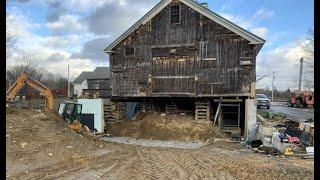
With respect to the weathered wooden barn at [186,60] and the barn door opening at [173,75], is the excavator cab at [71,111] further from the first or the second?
the barn door opening at [173,75]

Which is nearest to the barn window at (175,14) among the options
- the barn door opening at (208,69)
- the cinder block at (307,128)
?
the barn door opening at (208,69)

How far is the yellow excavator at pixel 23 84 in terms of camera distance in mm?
21828

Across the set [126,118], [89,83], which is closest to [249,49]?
[126,118]

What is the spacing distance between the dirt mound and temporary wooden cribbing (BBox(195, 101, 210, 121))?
0.47 meters

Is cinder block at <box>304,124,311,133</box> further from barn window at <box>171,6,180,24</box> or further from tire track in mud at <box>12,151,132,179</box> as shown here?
barn window at <box>171,6,180,24</box>

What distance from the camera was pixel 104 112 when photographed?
1101 inches

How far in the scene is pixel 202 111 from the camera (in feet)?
82.6

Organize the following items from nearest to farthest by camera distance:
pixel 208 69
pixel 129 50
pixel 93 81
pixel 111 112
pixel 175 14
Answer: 1. pixel 208 69
2. pixel 175 14
3. pixel 129 50
4. pixel 111 112
5. pixel 93 81

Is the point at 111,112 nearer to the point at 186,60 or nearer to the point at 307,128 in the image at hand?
the point at 186,60

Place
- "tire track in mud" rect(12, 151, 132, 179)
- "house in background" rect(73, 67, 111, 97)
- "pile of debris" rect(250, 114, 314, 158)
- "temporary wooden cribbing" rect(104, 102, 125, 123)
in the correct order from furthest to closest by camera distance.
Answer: "house in background" rect(73, 67, 111, 97), "temporary wooden cribbing" rect(104, 102, 125, 123), "pile of debris" rect(250, 114, 314, 158), "tire track in mud" rect(12, 151, 132, 179)

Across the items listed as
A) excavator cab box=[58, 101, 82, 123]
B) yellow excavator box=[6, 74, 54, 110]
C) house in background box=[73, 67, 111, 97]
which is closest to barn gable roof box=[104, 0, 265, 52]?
excavator cab box=[58, 101, 82, 123]

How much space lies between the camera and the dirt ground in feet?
38.4

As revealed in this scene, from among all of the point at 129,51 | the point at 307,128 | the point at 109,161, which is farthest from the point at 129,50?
the point at 109,161

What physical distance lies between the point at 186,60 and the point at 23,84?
1012 centimetres
